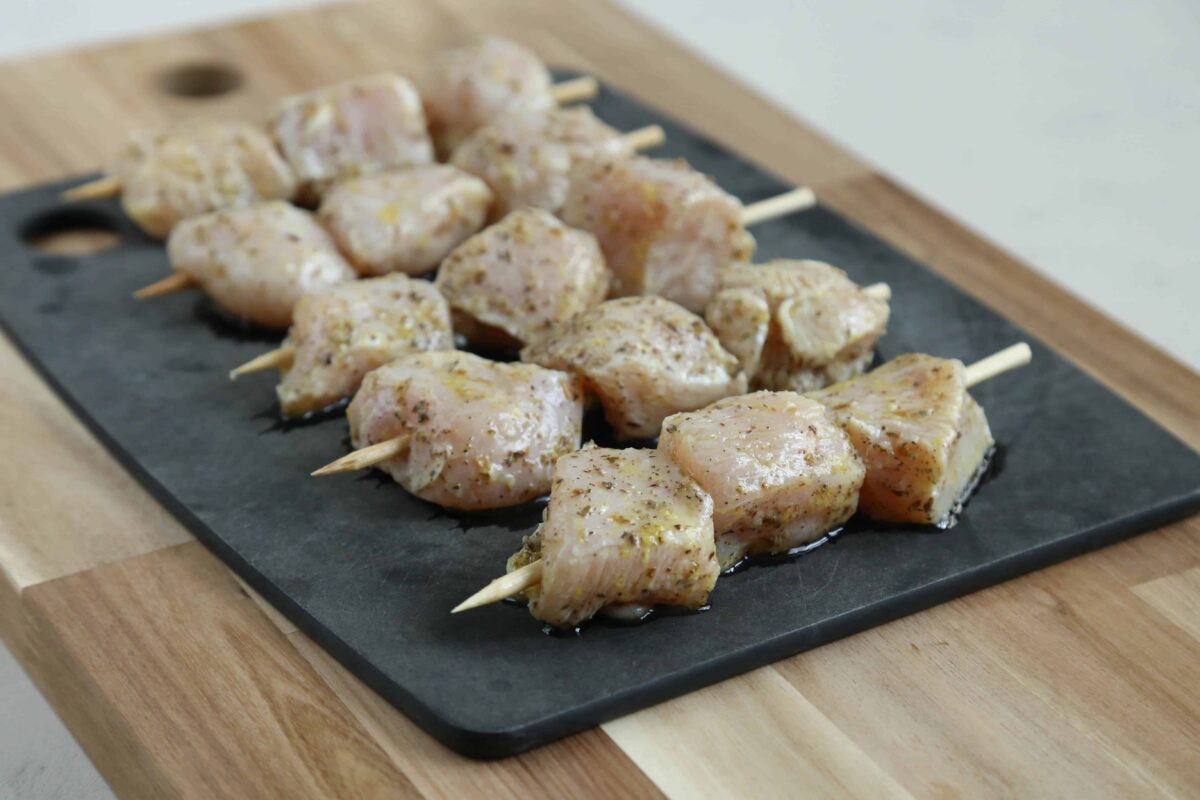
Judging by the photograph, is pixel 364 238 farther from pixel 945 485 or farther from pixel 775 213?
pixel 945 485

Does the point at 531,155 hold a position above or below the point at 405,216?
above

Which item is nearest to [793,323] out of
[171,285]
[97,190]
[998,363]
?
[998,363]

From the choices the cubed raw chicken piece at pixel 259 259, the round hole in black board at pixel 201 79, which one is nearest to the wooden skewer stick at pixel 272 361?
the cubed raw chicken piece at pixel 259 259

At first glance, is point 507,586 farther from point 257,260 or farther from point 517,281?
point 257,260

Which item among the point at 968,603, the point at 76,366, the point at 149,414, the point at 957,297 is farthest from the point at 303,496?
the point at 957,297

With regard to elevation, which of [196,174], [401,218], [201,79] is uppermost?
[401,218]

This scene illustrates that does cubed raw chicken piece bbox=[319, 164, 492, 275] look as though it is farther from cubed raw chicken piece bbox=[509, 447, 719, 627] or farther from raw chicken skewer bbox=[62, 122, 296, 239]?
cubed raw chicken piece bbox=[509, 447, 719, 627]

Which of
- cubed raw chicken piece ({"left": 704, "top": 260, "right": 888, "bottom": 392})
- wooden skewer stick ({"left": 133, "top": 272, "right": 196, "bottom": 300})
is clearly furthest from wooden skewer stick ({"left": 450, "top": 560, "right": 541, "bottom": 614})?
wooden skewer stick ({"left": 133, "top": 272, "right": 196, "bottom": 300})
